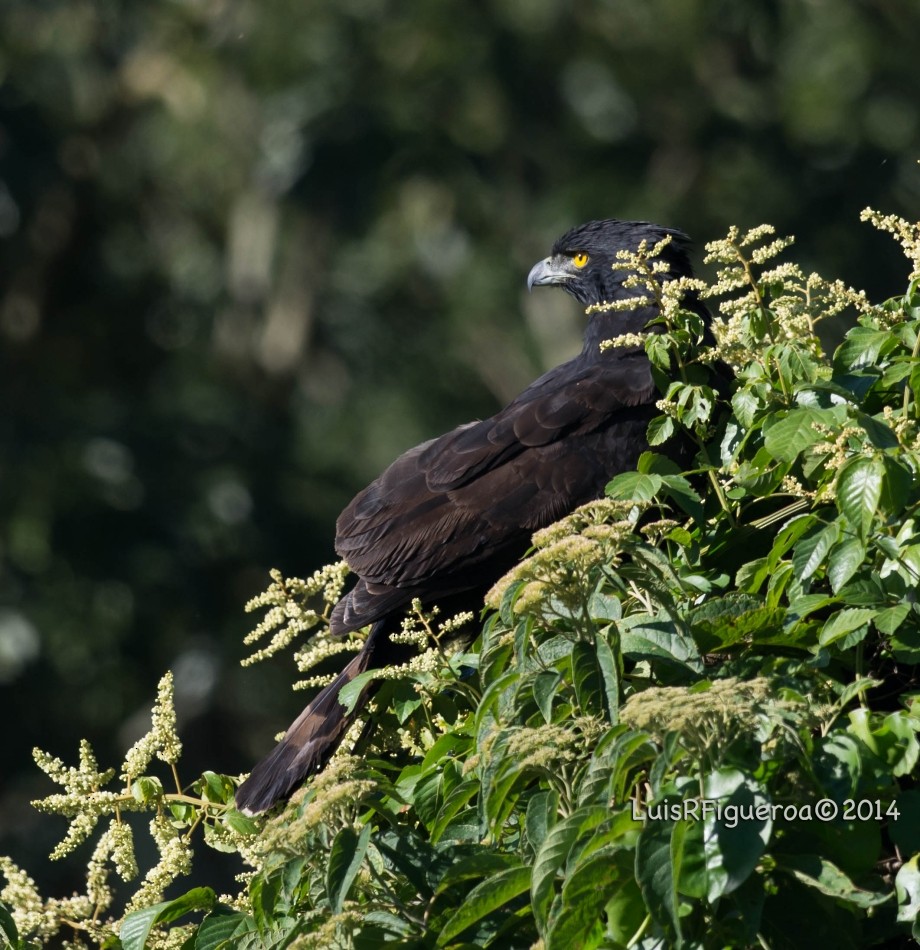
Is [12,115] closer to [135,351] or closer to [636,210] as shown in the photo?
[135,351]

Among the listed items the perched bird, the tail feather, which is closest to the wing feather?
the perched bird

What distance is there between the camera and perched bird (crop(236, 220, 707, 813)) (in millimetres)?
4605

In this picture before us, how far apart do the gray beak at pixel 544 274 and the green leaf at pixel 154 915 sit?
365 centimetres

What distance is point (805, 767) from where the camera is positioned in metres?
2.21

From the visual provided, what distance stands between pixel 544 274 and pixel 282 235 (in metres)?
10.5

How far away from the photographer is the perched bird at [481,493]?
4605mm

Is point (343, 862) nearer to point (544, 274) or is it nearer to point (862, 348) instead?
point (862, 348)

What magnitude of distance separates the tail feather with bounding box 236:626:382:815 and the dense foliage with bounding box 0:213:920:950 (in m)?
0.37

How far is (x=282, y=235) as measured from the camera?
641 inches

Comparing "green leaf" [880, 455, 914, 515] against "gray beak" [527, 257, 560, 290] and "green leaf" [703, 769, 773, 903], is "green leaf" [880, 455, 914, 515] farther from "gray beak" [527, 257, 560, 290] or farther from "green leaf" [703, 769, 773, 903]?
"gray beak" [527, 257, 560, 290]

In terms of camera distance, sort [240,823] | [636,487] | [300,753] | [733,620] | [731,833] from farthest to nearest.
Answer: [300,753], [240,823], [636,487], [733,620], [731,833]

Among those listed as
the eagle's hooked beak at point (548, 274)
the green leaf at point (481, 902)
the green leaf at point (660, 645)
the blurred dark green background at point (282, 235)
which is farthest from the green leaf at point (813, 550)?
the blurred dark green background at point (282, 235)

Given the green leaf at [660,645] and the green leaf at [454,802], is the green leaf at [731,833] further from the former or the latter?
the green leaf at [454,802]

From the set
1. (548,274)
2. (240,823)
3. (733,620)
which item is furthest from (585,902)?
(548,274)
